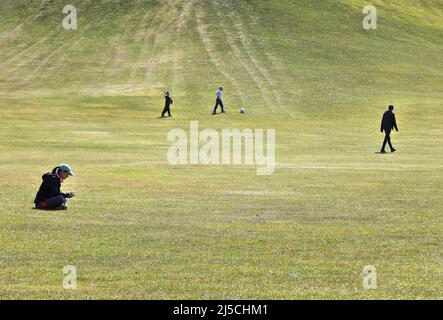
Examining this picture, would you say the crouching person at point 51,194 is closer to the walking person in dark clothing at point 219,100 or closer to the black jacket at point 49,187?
the black jacket at point 49,187

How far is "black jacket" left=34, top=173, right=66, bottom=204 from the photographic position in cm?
2656

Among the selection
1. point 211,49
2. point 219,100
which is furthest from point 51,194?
point 211,49

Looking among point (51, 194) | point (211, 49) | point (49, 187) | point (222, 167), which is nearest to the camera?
point (49, 187)

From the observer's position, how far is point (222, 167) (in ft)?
138

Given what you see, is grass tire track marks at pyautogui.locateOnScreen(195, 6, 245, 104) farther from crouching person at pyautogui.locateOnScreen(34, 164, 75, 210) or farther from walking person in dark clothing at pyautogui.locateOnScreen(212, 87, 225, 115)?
crouching person at pyautogui.locateOnScreen(34, 164, 75, 210)

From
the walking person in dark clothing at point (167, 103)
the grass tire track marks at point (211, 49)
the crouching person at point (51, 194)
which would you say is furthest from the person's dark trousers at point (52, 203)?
the grass tire track marks at point (211, 49)

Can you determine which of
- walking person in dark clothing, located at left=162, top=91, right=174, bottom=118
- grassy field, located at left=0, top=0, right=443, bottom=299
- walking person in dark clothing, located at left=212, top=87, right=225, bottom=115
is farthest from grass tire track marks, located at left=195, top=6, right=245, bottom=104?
walking person in dark clothing, located at left=162, top=91, right=174, bottom=118

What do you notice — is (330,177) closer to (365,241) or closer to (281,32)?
(365,241)

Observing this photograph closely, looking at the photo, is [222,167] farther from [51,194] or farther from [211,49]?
[211,49]

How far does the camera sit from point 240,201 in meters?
30.0

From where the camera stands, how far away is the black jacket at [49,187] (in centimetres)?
2656

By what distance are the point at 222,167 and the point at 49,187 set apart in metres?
15.9

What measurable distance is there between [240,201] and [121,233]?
7366 millimetres

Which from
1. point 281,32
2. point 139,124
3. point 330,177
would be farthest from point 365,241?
point 281,32
